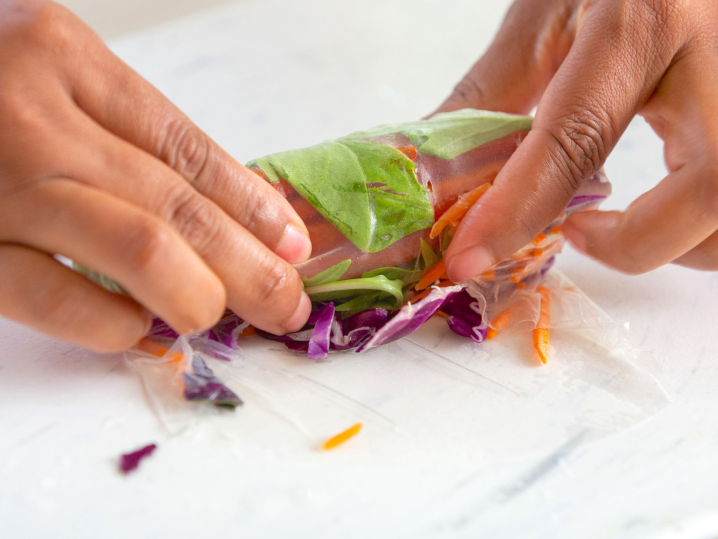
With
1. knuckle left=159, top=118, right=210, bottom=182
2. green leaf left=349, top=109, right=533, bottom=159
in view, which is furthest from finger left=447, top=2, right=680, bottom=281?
knuckle left=159, top=118, right=210, bottom=182

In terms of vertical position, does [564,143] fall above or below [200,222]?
above

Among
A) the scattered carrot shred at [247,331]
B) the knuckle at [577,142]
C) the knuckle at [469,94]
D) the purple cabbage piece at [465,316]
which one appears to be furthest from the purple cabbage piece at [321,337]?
the knuckle at [469,94]

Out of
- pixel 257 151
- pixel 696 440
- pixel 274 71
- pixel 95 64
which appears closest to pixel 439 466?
pixel 696 440

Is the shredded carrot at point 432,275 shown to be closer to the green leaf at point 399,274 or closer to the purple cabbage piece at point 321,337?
the green leaf at point 399,274

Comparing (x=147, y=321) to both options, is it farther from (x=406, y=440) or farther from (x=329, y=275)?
(x=406, y=440)

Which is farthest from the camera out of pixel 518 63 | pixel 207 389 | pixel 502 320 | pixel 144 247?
pixel 518 63

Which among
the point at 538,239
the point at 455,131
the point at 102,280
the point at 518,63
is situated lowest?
the point at 102,280

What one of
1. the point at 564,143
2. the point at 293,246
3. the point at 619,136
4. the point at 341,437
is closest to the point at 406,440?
the point at 341,437
